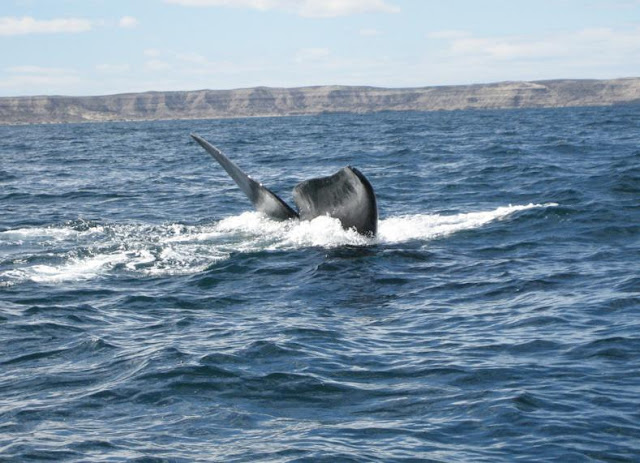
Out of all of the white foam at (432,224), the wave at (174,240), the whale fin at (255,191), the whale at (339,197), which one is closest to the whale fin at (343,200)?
the whale at (339,197)

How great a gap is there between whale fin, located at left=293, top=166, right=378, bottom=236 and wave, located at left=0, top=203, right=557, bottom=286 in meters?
0.19

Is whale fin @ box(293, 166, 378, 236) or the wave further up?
whale fin @ box(293, 166, 378, 236)

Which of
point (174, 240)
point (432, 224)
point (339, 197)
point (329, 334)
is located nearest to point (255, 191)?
point (174, 240)

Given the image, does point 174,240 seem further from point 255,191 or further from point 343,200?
point 343,200

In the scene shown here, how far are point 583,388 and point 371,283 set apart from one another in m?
5.12

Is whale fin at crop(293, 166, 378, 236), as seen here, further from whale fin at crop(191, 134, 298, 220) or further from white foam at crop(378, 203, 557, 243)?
whale fin at crop(191, 134, 298, 220)

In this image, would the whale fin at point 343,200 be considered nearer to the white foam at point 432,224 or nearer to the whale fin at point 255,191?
the white foam at point 432,224

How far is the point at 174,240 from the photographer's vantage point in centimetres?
1809

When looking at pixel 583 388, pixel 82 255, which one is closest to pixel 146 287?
pixel 82 255

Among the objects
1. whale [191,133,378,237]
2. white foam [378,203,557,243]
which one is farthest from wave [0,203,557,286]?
whale [191,133,378,237]

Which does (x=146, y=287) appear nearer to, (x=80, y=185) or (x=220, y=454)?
(x=220, y=454)

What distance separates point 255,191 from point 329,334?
7.08 m

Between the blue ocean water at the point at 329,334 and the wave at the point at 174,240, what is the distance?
0.23 ft

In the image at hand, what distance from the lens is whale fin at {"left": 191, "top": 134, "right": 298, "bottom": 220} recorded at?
55.3 feet
